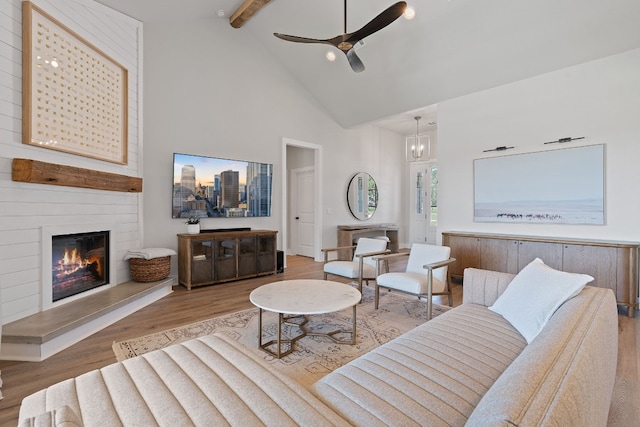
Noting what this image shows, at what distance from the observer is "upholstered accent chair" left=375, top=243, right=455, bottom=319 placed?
282 cm

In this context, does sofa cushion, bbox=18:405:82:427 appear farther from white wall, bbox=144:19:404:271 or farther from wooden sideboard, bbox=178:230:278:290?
white wall, bbox=144:19:404:271

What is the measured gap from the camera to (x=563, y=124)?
153 inches

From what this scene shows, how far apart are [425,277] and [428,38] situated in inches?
127

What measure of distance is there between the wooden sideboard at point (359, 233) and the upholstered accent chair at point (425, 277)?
2833 millimetres

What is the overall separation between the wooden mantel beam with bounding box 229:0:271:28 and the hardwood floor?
3.90m

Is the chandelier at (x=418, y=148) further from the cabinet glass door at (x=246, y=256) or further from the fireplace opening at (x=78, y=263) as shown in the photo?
the fireplace opening at (x=78, y=263)

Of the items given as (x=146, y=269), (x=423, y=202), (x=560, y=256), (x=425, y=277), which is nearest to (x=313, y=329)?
(x=425, y=277)

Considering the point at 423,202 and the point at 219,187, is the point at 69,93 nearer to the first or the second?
the point at 219,187

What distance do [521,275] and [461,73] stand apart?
3.51 metres

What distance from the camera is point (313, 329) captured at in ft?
9.02

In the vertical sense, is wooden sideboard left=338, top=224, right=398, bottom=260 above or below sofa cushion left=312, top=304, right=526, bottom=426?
above

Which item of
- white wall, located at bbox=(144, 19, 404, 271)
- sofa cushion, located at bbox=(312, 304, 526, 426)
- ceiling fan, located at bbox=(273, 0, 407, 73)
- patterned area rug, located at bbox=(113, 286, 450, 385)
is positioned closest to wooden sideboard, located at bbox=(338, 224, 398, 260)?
white wall, located at bbox=(144, 19, 404, 271)

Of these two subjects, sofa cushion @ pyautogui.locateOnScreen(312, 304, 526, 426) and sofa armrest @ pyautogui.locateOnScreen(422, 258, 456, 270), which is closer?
sofa cushion @ pyautogui.locateOnScreen(312, 304, 526, 426)

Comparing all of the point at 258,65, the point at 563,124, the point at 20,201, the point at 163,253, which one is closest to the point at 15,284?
the point at 20,201
